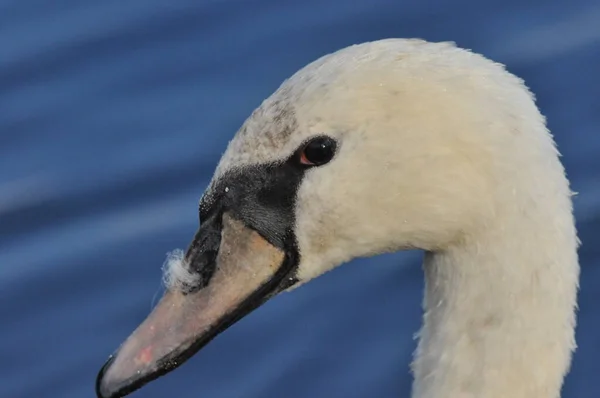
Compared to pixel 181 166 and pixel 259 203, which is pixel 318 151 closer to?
pixel 259 203

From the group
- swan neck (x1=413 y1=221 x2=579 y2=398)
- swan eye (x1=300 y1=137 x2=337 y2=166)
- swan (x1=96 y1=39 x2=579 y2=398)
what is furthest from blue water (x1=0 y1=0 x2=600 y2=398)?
swan eye (x1=300 y1=137 x2=337 y2=166)

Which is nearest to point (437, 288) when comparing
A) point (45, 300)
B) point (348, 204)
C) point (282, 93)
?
point (348, 204)

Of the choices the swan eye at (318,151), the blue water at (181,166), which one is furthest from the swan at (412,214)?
the blue water at (181,166)

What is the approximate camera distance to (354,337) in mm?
7801

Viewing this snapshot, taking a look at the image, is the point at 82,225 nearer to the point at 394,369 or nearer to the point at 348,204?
the point at 394,369

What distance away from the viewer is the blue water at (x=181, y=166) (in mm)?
7734

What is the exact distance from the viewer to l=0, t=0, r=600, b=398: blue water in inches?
305

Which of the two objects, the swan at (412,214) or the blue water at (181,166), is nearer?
the swan at (412,214)

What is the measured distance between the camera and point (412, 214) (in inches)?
201

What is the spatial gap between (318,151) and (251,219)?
1.16 feet

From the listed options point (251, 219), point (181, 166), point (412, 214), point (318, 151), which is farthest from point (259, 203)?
point (181, 166)

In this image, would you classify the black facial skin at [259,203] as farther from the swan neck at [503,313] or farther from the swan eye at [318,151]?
the swan neck at [503,313]

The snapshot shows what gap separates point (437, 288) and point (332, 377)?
7.88ft

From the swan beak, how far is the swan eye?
0.33 m
